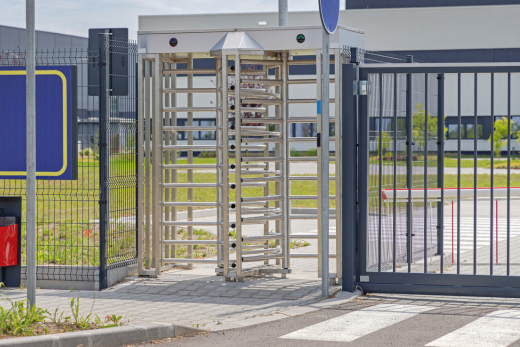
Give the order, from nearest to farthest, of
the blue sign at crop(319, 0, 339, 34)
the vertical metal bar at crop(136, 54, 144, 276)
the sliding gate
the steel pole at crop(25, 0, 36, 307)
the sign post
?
the steel pole at crop(25, 0, 36, 307) < the blue sign at crop(319, 0, 339, 34) < the sign post < the sliding gate < the vertical metal bar at crop(136, 54, 144, 276)

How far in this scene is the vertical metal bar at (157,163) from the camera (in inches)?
323

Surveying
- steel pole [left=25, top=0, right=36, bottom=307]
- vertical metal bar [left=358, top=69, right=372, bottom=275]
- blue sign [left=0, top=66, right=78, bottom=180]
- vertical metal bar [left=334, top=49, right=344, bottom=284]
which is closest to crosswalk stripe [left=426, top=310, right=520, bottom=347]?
vertical metal bar [left=358, top=69, right=372, bottom=275]

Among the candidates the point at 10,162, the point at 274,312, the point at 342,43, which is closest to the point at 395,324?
the point at 274,312

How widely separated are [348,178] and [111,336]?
10.0ft

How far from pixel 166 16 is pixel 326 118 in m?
40.6

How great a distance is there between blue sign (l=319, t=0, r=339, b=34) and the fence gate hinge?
2.28ft

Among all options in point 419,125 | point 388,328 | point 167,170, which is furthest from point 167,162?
point 388,328

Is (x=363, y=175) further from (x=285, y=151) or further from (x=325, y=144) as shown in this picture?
(x=285, y=151)

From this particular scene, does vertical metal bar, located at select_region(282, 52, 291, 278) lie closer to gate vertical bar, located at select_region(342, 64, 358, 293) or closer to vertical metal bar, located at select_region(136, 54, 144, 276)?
gate vertical bar, located at select_region(342, 64, 358, 293)

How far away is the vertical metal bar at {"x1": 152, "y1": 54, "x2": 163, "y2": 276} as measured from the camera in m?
8.20

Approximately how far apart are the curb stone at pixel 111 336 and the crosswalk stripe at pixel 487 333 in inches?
79.2

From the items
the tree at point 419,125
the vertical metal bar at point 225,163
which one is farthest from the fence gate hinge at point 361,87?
the tree at point 419,125

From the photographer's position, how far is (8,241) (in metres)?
7.42

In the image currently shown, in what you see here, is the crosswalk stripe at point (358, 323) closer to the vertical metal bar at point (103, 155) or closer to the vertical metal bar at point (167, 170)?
the vertical metal bar at point (103, 155)
